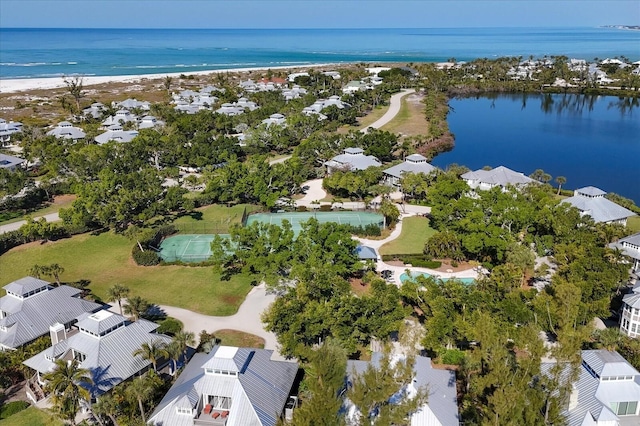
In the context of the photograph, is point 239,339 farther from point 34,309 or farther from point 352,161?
point 352,161

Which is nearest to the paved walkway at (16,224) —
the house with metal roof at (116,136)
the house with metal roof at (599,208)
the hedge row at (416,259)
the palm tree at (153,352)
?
the house with metal roof at (116,136)

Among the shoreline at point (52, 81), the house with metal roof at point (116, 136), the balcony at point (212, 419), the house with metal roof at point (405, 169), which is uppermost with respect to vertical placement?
the shoreline at point (52, 81)

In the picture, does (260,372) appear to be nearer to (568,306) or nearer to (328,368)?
(328,368)

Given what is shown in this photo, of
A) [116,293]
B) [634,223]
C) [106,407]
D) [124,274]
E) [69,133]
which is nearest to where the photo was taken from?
[106,407]

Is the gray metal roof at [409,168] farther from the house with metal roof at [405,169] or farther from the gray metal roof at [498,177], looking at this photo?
the gray metal roof at [498,177]

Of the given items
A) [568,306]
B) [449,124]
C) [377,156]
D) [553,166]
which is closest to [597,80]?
[449,124]

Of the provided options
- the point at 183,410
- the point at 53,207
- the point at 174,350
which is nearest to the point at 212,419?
the point at 183,410
